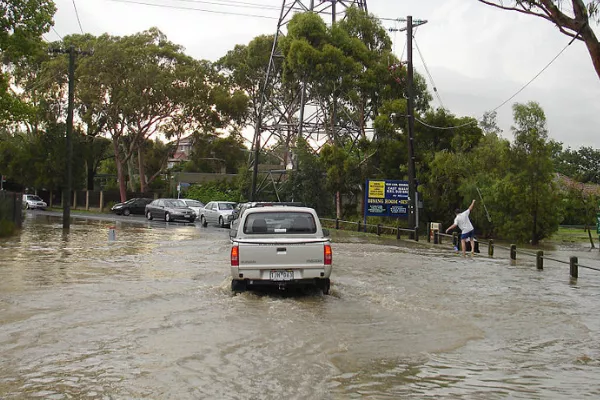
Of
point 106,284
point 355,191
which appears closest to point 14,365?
point 106,284

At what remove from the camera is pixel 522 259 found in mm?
21625

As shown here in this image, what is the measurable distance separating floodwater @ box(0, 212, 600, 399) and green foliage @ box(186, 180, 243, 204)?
32.5 m

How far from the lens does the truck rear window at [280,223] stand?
1253 cm

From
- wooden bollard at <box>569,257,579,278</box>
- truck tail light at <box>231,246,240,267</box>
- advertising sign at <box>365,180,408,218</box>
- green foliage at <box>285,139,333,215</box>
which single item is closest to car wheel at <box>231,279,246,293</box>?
truck tail light at <box>231,246,240,267</box>

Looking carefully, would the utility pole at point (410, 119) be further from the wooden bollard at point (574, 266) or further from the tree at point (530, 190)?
the wooden bollard at point (574, 266)

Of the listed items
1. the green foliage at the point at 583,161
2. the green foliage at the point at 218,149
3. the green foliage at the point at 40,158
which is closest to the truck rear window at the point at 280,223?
the green foliage at the point at 218,149

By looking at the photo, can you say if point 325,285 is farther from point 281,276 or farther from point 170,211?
point 170,211

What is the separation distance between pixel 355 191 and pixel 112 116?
2106cm

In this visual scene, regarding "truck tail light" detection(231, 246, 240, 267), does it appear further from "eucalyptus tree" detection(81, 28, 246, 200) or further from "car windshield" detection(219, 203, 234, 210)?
"eucalyptus tree" detection(81, 28, 246, 200)

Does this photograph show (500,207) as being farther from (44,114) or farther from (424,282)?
(44,114)

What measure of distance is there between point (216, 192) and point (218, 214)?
14726 mm

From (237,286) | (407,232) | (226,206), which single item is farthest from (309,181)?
(237,286)

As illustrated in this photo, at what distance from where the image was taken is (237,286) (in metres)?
12.4

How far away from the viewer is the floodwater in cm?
677
